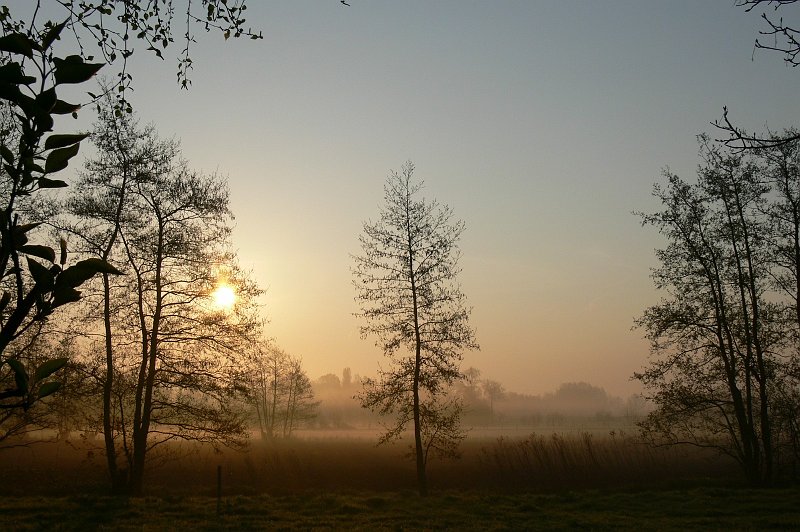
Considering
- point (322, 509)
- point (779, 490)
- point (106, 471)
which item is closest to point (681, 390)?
point (779, 490)

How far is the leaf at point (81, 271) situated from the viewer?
3.98ft

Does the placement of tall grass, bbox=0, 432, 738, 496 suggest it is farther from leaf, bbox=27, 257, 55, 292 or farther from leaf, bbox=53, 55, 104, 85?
leaf, bbox=53, 55, 104, 85

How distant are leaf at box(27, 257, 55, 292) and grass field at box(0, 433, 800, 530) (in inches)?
540

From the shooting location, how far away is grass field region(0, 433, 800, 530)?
1427 centimetres

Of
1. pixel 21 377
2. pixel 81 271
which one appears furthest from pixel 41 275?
pixel 21 377

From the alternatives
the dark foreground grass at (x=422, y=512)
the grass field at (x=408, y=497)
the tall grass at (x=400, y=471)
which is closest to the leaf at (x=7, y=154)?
the grass field at (x=408, y=497)

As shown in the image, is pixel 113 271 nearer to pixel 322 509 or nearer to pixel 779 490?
pixel 322 509

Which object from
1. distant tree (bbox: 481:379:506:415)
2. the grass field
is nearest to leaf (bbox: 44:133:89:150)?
the grass field

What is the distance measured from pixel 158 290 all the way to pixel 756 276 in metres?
20.8

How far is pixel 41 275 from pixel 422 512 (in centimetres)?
1650

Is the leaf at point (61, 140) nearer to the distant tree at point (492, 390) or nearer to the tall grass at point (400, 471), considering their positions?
the tall grass at point (400, 471)

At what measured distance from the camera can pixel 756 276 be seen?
68.1ft

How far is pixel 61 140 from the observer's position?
132 cm

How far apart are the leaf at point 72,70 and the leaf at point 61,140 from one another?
12 cm
